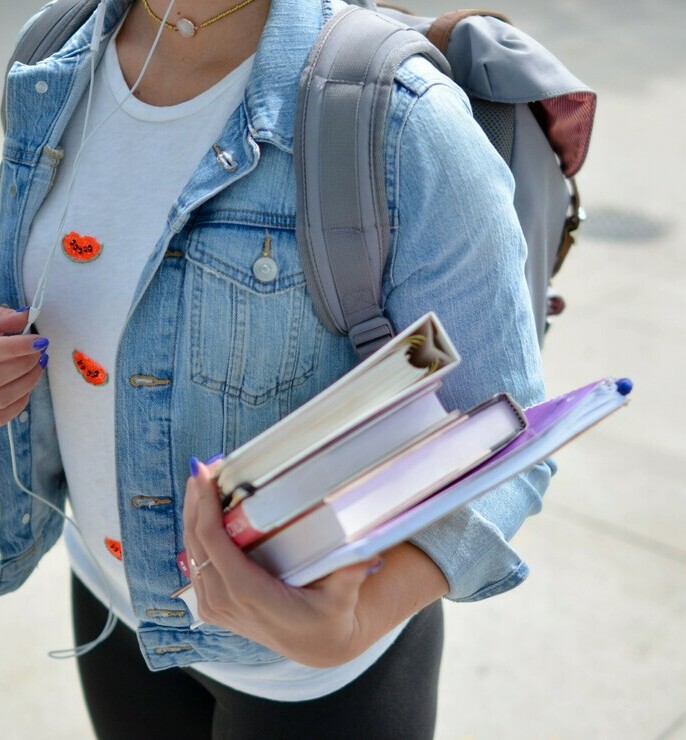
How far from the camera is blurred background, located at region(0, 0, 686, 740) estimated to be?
120 inches

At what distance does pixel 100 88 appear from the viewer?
1.52m

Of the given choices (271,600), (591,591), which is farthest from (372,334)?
(591,591)

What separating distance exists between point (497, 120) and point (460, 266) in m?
0.47

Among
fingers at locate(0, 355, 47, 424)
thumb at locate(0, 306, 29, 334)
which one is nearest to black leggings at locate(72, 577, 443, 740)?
fingers at locate(0, 355, 47, 424)

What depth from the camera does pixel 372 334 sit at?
4.16ft

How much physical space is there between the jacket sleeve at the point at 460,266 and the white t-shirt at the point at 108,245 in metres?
0.30

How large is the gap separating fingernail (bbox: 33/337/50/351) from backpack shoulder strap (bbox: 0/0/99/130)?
39 centimetres

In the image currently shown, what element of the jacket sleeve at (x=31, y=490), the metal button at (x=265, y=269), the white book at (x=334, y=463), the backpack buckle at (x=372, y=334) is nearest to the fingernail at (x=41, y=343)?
the jacket sleeve at (x=31, y=490)

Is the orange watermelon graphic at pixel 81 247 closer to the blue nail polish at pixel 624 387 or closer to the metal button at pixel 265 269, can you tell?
the metal button at pixel 265 269

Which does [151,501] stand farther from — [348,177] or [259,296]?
[348,177]

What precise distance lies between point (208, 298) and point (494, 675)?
216 cm

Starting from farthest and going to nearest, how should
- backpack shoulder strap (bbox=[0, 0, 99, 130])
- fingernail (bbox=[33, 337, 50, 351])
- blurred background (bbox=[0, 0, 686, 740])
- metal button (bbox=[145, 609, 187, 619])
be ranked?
blurred background (bbox=[0, 0, 686, 740])
backpack shoulder strap (bbox=[0, 0, 99, 130])
metal button (bbox=[145, 609, 187, 619])
fingernail (bbox=[33, 337, 50, 351])

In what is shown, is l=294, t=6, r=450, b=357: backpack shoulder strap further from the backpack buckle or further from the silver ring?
the silver ring

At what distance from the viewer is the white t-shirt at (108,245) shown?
141 centimetres
